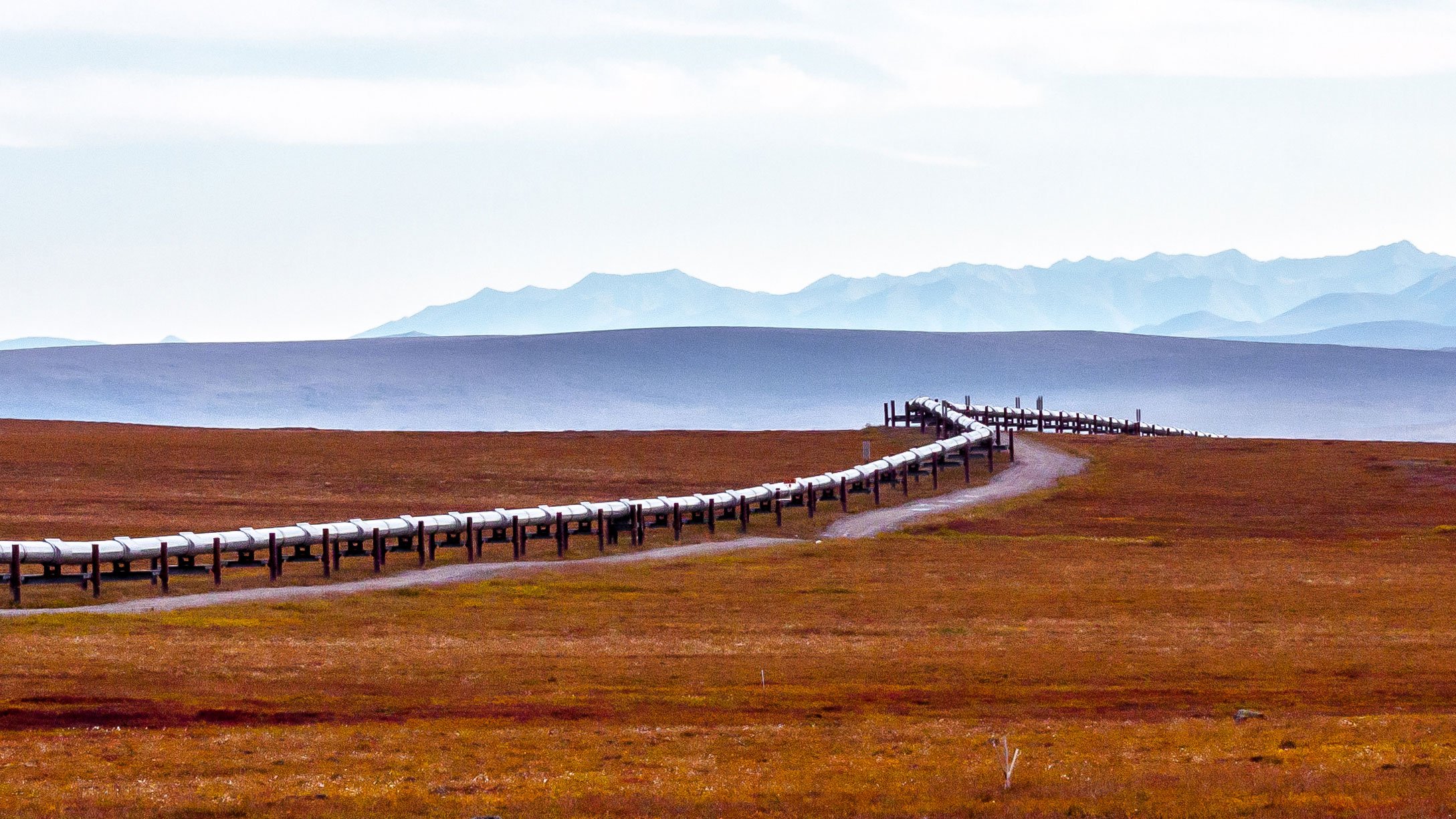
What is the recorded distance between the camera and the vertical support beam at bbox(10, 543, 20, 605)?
41406 millimetres

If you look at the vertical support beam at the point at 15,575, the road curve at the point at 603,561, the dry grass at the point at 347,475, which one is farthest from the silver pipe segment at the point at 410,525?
the road curve at the point at 603,561

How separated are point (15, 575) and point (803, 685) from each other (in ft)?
75.2

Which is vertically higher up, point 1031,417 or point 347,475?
point 1031,417

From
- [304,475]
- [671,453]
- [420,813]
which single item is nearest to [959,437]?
[671,453]

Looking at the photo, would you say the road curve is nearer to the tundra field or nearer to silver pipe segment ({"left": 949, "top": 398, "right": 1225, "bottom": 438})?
the tundra field

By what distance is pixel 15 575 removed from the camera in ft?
136

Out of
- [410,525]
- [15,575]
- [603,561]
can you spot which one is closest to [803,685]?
[15,575]

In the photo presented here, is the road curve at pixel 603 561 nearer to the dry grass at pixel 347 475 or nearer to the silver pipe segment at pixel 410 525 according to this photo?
the dry grass at pixel 347 475

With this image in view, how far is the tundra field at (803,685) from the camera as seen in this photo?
18969mm

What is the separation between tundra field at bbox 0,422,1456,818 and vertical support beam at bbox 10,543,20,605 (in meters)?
2.06

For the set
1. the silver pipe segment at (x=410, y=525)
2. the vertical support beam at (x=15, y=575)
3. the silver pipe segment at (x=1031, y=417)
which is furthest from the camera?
the silver pipe segment at (x=1031, y=417)

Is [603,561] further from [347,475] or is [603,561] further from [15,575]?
[347,475]

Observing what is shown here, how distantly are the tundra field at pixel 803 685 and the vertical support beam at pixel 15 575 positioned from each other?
206cm

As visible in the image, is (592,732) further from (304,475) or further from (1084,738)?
(304,475)
